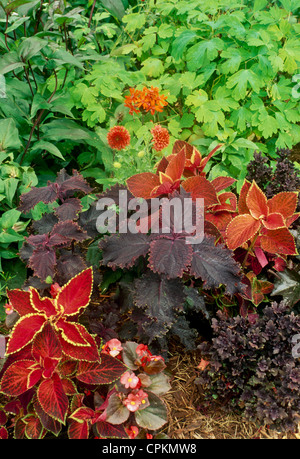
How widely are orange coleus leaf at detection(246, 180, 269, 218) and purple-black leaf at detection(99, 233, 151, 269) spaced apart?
0.44 metres

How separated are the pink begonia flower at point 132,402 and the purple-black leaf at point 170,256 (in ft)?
1.30

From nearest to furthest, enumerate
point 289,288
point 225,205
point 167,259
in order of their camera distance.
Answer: point 167,259 < point 289,288 < point 225,205

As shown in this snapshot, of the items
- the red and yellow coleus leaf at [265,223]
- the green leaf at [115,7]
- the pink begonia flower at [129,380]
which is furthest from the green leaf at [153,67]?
the pink begonia flower at [129,380]

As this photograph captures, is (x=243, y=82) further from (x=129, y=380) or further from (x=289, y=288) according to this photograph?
(x=129, y=380)

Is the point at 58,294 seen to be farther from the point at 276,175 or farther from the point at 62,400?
the point at 276,175

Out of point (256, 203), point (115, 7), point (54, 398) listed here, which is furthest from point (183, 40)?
point (54, 398)

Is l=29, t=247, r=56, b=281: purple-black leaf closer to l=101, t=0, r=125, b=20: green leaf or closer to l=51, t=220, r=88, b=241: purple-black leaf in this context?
l=51, t=220, r=88, b=241: purple-black leaf

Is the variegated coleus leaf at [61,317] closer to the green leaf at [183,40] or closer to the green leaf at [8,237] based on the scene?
the green leaf at [8,237]

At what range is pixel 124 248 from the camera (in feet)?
5.06

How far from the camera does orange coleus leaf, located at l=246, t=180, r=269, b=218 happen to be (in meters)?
1.65

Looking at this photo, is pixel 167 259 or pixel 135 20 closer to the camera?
pixel 167 259

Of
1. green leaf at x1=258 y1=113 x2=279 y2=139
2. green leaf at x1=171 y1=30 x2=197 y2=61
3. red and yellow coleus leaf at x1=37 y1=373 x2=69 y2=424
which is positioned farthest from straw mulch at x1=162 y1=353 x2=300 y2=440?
green leaf at x1=171 y1=30 x2=197 y2=61
